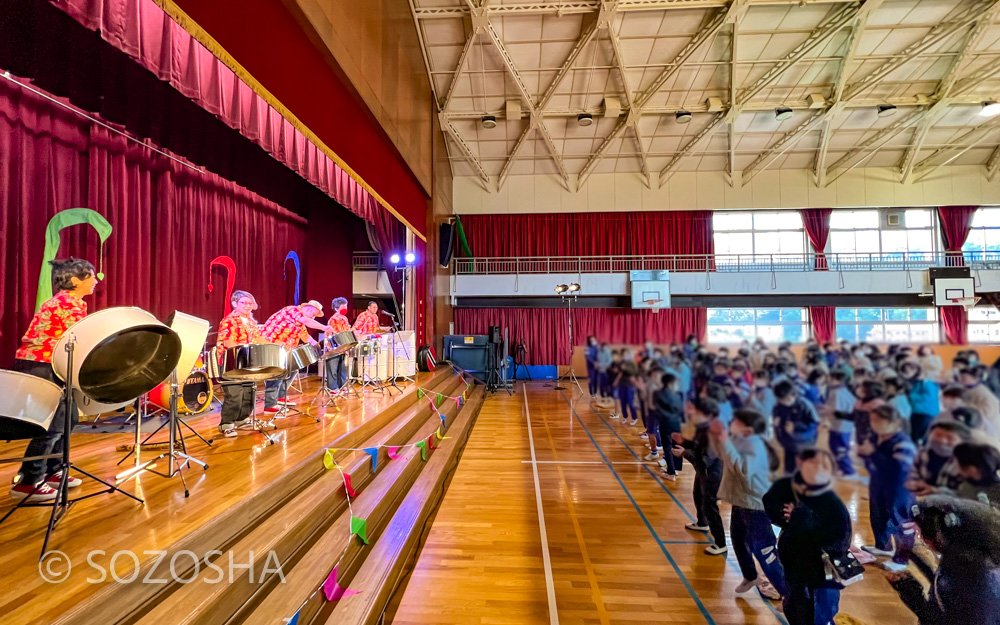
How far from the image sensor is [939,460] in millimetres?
399

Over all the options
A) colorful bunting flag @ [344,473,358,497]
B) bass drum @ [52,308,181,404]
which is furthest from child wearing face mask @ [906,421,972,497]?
colorful bunting flag @ [344,473,358,497]

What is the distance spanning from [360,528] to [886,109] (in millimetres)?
13999

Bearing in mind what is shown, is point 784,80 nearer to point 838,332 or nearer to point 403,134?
point 403,134

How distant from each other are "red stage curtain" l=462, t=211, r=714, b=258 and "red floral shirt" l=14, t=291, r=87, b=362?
1137 centimetres

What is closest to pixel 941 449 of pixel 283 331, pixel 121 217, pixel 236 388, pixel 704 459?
pixel 704 459

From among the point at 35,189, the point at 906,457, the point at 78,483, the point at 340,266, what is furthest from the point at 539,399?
the point at 906,457

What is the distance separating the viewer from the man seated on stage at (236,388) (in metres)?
3.38

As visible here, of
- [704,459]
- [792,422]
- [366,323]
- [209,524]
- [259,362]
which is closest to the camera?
[792,422]

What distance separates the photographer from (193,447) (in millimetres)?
3029

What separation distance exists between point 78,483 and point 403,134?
637 cm

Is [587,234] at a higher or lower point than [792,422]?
higher

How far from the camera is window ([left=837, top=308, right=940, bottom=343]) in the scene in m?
0.50

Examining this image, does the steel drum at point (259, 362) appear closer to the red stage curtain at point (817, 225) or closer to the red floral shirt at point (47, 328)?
the red floral shirt at point (47, 328)

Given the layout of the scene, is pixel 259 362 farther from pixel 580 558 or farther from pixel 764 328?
pixel 764 328
